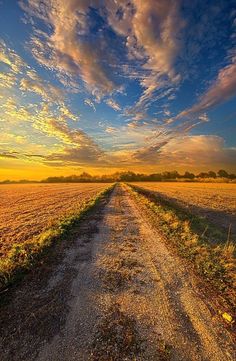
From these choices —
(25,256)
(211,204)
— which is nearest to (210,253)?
(25,256)

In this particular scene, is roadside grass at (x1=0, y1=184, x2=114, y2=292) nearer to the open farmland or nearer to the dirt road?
the dirt road

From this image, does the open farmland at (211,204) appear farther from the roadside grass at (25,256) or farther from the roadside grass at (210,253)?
the roadside grass at (25,256)

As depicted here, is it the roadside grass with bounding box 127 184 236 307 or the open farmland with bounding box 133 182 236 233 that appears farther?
the open farmland with bounding box 133 182 236 233

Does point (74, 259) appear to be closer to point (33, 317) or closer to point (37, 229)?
point (33, 317)

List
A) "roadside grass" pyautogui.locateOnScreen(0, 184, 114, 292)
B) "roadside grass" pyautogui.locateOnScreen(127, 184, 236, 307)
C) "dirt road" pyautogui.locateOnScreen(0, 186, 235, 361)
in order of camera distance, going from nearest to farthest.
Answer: "dirt road" pyautogui.locateOnScreen(0, 186, 235, 361)
"roadside grass" pyautogui.locateOnScreen(127, 184, 236, 307)
"roadside grass" pyautogui.locateOnScreen(0, 184, 114, 292)

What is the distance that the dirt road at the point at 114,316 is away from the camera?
448 centimetres

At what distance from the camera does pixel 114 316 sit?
5.54 metres

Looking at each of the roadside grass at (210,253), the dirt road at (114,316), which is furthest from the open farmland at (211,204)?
the dirt road at (114,316)

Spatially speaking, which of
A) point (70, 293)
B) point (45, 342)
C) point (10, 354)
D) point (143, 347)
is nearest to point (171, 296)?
point (143, 347)

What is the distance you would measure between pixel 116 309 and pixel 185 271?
3.41 meters

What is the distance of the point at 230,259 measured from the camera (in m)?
9.26

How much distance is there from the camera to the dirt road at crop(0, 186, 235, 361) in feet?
14.7

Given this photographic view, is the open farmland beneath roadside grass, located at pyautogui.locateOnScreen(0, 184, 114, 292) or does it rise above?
beneath

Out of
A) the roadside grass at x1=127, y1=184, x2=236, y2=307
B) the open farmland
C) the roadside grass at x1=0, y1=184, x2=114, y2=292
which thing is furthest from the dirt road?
the open farmland
